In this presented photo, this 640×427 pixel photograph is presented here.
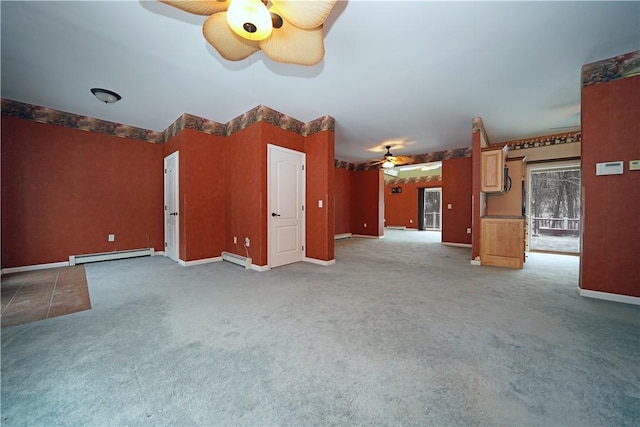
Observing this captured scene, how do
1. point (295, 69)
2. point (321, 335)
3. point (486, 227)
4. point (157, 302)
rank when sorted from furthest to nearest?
point (486, 227)
point (295, 69)
point (157, 302)
point (321, 335)

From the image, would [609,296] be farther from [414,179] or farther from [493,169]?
[414,179]

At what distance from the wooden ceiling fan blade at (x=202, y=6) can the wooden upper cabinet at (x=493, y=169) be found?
469cm

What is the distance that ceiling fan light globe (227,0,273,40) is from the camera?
4.46 feet

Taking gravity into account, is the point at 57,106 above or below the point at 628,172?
above

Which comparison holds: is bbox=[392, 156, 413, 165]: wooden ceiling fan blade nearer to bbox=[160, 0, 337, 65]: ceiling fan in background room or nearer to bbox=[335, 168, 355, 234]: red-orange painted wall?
bbox=[335, 168, 355, 234]: red-orange painted wall

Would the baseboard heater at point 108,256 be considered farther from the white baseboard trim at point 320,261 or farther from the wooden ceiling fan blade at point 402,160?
the wooden ceiling fan blade at point 402,160

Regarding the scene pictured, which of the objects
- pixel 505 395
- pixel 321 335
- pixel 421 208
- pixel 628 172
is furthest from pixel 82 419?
pixel 421 208

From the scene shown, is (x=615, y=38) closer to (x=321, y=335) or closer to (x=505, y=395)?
(x=505, y=395)

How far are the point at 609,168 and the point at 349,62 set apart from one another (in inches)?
128

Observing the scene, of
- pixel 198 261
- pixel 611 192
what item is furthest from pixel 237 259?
pixel 611 192

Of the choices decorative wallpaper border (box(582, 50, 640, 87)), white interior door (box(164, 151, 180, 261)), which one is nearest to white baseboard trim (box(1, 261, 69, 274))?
white interior door (box(164, 151, 180, 261))

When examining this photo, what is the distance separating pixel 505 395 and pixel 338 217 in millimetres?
6946

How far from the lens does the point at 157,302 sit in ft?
8.21

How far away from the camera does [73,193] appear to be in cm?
414
